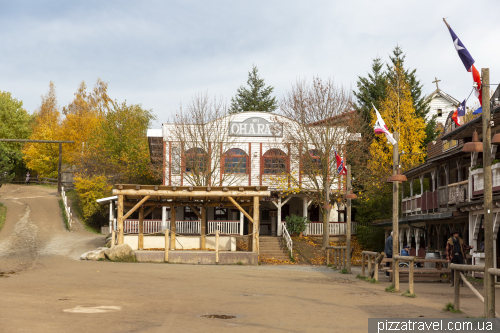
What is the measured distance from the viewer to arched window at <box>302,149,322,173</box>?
3294 centimetres

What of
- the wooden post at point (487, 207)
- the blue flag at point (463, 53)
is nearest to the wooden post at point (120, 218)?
the blue flag at point (463, 53)

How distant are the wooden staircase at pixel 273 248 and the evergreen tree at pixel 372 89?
14.3m

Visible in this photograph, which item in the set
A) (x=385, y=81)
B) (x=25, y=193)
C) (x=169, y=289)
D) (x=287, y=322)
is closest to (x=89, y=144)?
(x=25, y=193)

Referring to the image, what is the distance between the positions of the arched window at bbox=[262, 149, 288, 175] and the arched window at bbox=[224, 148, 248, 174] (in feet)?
4.29

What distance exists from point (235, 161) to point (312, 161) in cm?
568

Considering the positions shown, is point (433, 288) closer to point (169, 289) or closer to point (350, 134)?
point (169, 289)

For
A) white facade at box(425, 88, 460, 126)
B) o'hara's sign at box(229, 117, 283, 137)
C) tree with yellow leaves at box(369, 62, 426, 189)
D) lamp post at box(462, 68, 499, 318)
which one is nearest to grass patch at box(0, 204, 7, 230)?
o'hara's sign at box(229, 117, 283, 137)

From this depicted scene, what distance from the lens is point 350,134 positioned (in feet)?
110

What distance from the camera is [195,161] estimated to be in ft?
112

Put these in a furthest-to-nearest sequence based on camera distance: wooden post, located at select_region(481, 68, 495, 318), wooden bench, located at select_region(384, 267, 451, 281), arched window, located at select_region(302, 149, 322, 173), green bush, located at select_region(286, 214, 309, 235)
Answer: green bush, located at select_region(286, 214, 309, 235) < arched window, located at select_region(302, 149, 322, 173) < wooden bench, located at select_region(384, 267, 451, 281) < wooden post, located at select_region(481, 68, 495, 318)

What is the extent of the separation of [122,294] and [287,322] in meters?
4.83

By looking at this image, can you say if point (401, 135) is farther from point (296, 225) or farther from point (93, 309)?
point (93, 309)

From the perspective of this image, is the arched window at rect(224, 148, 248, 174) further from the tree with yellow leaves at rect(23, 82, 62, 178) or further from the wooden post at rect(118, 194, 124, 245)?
the tree with yellow leaves at rect(23, 82, 62, 178)

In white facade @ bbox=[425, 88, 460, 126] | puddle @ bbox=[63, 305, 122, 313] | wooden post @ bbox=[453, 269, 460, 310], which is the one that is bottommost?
puddle @ bbox=[63, 305, 122, 313]
